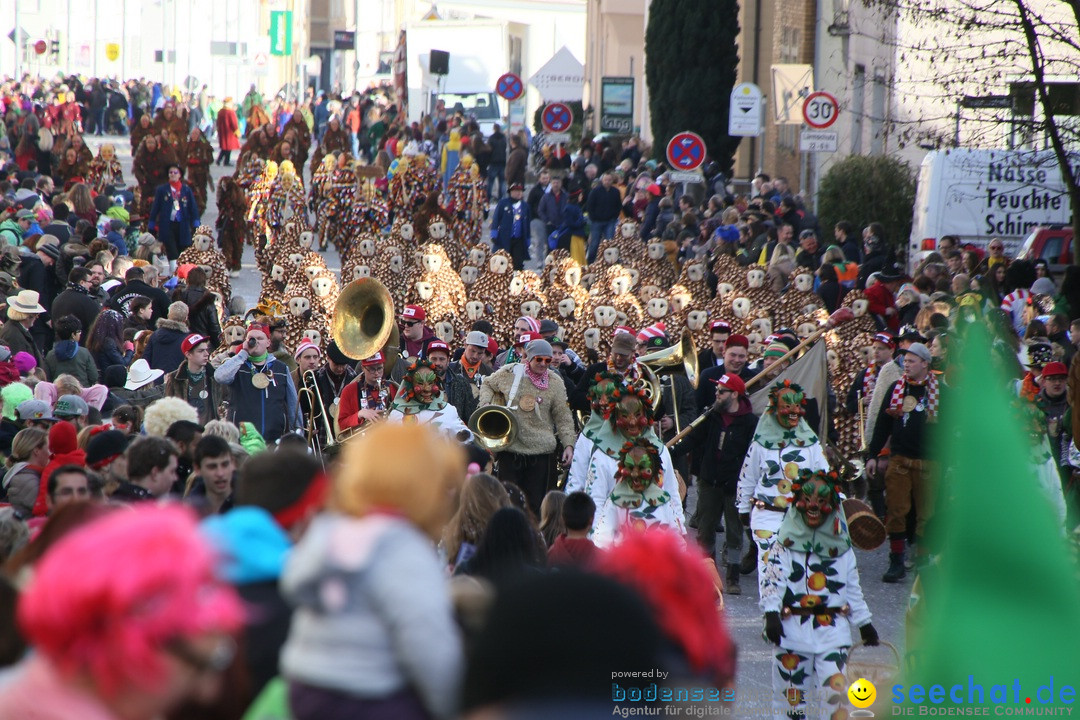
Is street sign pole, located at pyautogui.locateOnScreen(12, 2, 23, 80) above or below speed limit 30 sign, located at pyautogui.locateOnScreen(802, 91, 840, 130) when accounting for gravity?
above

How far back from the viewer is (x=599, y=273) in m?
18.2

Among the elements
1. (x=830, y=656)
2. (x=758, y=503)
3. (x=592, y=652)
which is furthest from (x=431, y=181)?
(x=592, y=652)

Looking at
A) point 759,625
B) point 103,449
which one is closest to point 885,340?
point 759,625

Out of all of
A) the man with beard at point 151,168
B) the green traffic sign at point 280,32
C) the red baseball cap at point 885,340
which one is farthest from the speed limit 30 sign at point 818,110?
the green traffic sign at point 280,32

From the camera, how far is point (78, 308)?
13156 mm

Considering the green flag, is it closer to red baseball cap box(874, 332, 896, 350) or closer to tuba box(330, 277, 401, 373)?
tuba box(330, 277, 401, 373)

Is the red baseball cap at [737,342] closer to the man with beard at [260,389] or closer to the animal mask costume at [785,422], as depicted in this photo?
the animal mask costume at [785,422]

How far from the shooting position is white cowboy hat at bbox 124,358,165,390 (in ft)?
36.5

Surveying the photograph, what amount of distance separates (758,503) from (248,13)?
71221 millimetres

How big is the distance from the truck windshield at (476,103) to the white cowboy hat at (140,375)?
31.2 metres

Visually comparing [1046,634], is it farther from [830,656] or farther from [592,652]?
[830,656]

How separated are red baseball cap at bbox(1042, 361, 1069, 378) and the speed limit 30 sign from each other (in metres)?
10.2

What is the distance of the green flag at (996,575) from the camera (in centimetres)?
174

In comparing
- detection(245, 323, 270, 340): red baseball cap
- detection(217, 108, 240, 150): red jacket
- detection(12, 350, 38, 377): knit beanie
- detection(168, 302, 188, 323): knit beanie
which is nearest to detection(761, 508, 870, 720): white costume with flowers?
detection(245, 323, 270, 340): red baseball cap
